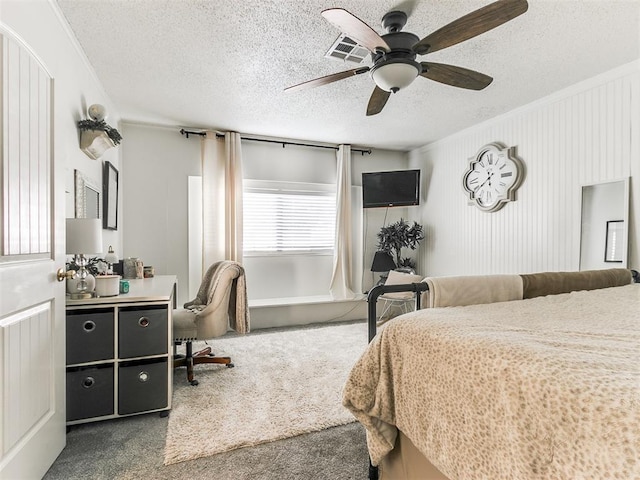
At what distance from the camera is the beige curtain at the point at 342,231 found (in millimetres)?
4586

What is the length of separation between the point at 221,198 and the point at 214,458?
295 centimetres

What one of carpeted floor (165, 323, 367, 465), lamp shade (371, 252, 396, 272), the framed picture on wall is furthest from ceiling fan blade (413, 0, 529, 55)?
lamp shade (371, 252, 396, 272)

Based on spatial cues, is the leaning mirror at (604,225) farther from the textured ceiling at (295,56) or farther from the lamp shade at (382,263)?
the lamp shade at (382,263)

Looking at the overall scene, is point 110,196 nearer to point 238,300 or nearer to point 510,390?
point 238,300

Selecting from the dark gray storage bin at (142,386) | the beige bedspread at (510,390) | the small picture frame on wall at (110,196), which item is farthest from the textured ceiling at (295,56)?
the dark gray storage bin at (142,386)

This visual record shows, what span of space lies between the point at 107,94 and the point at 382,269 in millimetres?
3615

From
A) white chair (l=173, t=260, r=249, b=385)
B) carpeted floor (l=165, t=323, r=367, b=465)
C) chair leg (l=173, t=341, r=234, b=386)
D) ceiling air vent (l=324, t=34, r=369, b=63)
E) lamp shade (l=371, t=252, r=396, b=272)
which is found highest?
ceiling air vent (l=324, t=34, r=369, b=63)

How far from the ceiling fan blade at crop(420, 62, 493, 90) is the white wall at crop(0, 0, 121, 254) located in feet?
6.42

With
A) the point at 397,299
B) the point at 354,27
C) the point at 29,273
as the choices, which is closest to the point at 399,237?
the point at 397,299

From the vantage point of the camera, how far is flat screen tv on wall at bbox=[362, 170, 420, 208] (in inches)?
178

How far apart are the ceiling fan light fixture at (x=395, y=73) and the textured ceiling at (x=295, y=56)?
357 mm

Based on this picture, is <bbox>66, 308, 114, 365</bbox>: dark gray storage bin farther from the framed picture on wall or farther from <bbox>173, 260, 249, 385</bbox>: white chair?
the framed picture on wall

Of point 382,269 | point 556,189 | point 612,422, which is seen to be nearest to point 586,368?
point 612,422

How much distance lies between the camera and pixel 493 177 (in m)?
3.62
